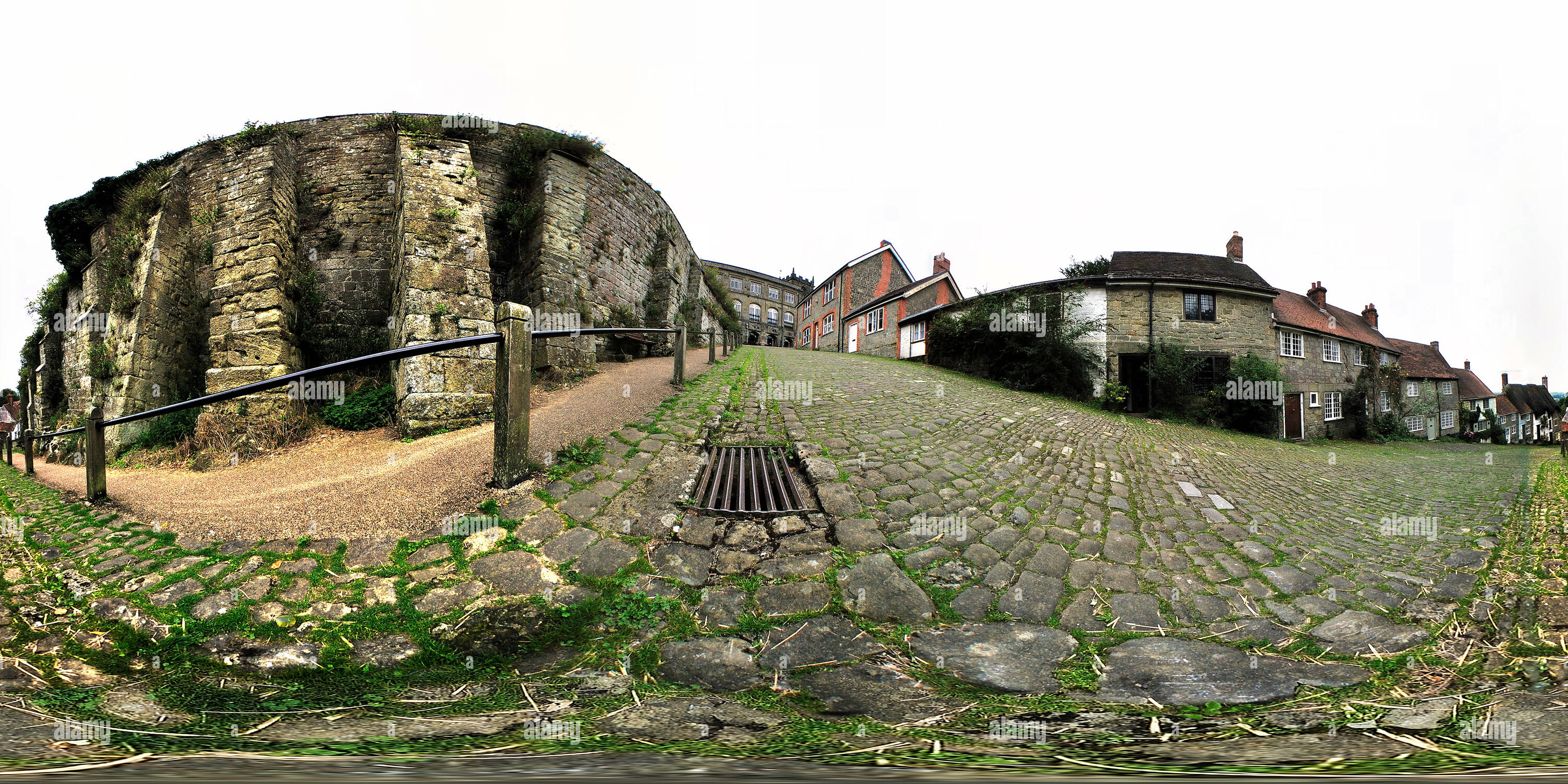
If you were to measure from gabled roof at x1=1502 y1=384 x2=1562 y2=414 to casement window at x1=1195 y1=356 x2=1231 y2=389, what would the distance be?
169 ft

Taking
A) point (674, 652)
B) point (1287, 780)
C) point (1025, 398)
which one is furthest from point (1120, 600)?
point (1025, 398)

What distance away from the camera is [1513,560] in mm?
3404

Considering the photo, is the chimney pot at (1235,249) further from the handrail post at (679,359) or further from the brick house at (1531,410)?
the brick house at (1531,410)

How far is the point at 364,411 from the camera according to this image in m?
7.88

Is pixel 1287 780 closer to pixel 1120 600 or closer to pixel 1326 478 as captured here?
pixel 1120 600

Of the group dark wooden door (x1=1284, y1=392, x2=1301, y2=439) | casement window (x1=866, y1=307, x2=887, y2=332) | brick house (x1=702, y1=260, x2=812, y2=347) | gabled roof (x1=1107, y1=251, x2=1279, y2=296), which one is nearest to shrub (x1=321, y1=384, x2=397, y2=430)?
gabled roof (x1=1107, y1=251, x2=1279, y2=296)

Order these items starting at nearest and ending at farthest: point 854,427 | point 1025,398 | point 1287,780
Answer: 1. point 1287,780
2. point 854,427
3. point 1025,398

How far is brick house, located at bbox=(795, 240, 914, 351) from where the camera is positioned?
3234cm

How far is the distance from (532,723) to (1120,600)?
10.6ft

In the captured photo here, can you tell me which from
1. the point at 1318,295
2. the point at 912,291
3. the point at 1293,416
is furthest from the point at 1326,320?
the point at 912,291

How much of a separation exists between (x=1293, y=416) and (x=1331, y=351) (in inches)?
211
